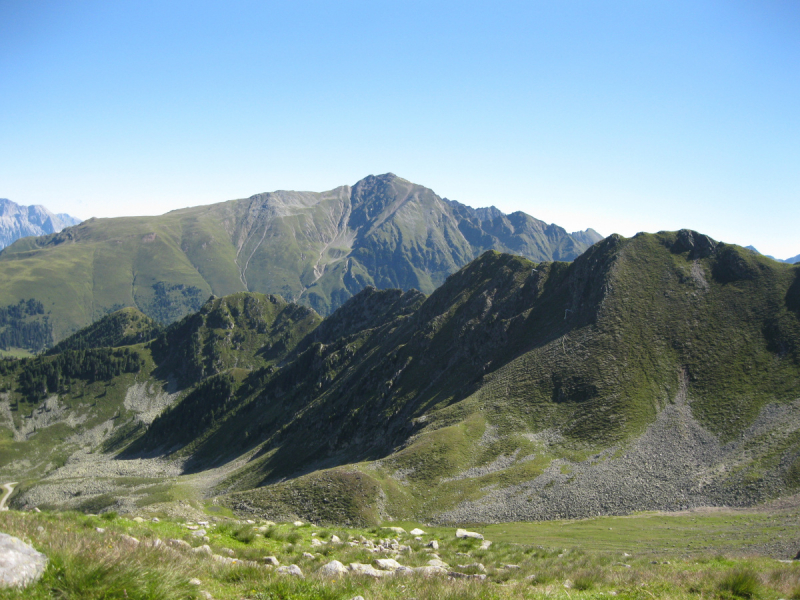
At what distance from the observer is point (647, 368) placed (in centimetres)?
8262

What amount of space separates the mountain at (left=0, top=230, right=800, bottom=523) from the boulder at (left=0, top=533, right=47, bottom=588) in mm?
57360

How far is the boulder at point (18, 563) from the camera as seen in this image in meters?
9.37

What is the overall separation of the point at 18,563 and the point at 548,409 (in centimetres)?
7975

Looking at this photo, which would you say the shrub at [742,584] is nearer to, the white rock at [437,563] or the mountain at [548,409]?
the white rock at [437,563]

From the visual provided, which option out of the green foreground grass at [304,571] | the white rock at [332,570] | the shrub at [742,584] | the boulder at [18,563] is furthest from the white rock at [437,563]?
the boulder at [18,563]

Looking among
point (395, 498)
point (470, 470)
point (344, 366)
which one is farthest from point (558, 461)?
point (344, 366)

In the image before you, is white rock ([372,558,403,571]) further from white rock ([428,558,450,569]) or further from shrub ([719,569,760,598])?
shrub ([719,569,760,598])

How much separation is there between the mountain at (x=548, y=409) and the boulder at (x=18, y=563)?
57.4m

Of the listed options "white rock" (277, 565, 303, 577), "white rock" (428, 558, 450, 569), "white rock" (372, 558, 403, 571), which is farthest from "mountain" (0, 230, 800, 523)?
"white rock" (277, 565, 303, 577)

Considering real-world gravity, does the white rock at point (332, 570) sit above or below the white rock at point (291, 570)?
below

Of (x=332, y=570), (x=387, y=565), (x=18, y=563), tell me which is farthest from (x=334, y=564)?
(x=18, y=563)

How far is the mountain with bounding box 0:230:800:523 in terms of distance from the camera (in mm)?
63281

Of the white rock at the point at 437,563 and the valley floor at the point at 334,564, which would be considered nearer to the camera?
the valley floor at the point at 334,564

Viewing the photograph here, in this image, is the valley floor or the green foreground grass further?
the valley floor
